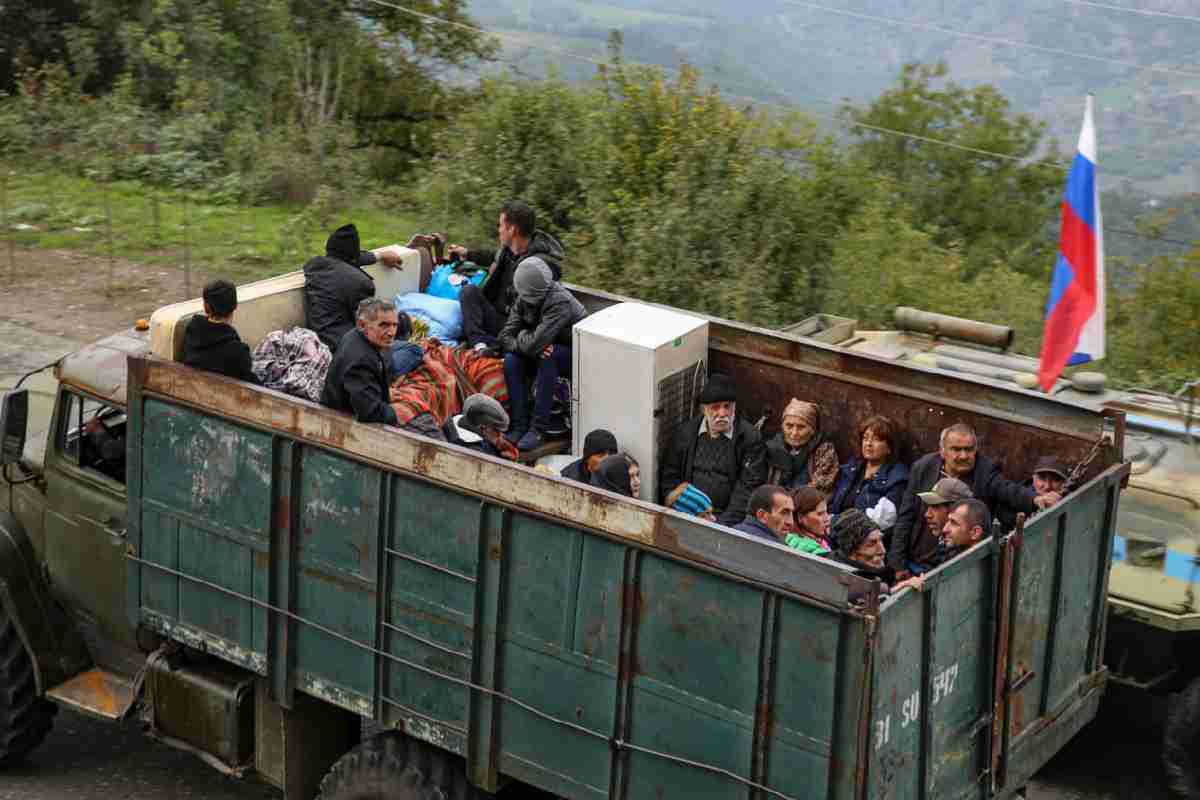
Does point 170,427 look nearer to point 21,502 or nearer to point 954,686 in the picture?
point 21,502

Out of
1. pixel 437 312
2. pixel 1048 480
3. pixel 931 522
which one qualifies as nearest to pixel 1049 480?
pixel 1048 480

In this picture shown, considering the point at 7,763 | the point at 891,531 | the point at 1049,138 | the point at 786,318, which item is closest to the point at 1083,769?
the point at 891,531

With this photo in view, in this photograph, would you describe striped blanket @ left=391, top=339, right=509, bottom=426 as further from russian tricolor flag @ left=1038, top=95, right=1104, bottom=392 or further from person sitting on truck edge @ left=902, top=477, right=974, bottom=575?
russian tricolor flag @ left=1038, top=95, right=1104, bottom=392

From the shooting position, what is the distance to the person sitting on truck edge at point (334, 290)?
791 centimetres

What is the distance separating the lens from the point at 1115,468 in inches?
256

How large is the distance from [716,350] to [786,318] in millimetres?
7012

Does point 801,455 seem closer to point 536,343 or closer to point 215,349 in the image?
point 536,343

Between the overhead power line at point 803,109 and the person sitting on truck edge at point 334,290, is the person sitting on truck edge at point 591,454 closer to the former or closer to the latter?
the person sitting on truck edge at point 334,290

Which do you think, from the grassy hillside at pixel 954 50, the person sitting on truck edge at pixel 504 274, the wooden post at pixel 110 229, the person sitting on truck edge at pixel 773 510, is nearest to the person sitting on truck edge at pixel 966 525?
the person sitting on truck edge at pixel 773 510

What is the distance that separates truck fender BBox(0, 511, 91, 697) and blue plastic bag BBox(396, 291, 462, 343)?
7.93 ft

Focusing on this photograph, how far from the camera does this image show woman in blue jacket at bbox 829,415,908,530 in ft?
23.5

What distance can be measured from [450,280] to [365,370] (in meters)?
2.47

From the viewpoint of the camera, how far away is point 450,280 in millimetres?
8898

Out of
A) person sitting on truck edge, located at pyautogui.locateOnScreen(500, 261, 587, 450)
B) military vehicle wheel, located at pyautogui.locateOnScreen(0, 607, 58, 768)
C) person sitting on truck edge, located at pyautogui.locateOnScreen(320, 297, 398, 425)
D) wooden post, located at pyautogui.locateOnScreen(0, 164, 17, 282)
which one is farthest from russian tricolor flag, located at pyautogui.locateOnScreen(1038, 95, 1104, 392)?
wooden post, located at pyautogui.locateOnScreen(0, 164, 17, 282)
